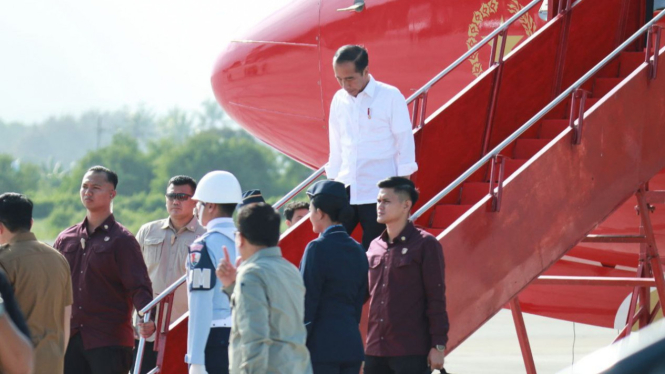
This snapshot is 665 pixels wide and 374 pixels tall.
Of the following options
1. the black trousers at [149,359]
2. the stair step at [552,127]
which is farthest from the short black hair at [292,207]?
the stair step at [552,127]

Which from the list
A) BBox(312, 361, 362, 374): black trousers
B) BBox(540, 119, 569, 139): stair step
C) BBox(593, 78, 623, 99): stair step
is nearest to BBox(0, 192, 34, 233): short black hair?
BBox(312, 361, 362, 374): black trousers

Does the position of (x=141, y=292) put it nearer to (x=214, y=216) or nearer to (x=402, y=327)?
(x=214, y=216)

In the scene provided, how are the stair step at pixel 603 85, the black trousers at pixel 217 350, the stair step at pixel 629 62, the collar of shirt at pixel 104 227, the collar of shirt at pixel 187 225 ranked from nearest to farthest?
the black trousers at pixel 217 350
the collar of shirt at pixel 104 227
the collar of shirt at pixel 187 225
the stair step at pixel 603 85
the stair step at pixel 629 62

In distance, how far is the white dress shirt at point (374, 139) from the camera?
5.80 meters

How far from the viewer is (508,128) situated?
303 inches

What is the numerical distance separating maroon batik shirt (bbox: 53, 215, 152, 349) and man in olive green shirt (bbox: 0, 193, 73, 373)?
1.03 meters

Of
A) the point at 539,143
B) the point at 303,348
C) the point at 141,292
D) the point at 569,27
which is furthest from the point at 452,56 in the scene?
the point at 303,348

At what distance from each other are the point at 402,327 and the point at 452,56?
4.19m

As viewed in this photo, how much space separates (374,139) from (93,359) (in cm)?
202

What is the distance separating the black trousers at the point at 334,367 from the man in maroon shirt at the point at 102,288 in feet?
5.01

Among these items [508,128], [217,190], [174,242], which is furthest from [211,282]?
[508,128]

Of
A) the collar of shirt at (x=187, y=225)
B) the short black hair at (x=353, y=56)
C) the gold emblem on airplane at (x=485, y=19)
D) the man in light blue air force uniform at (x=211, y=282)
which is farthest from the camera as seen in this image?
the gold emblem on airplane at (x=485, y=19)

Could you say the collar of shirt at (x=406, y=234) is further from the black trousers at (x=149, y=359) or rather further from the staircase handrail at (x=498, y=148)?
the black trousers at (x=149, y=359)

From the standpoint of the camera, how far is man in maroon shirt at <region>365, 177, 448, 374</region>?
5.16m
